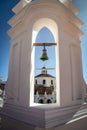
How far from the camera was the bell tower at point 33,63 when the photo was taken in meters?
2.43

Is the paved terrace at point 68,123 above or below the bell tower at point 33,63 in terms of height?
below

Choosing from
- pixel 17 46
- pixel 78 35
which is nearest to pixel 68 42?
pixel 78 35

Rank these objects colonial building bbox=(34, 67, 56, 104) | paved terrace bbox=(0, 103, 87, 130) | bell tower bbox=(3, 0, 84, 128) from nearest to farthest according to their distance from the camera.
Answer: paved terrace bbox=(0, 103, 87, 130)
bell tower bbox=(3, 0, 84, 128)
colonial building bbox=(34, 67, 56, 104)

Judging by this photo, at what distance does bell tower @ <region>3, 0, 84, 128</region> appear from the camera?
7.98 ft

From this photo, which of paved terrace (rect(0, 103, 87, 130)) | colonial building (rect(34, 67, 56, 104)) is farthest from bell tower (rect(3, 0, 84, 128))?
colonial building (rect(34, 67, 56, 104))

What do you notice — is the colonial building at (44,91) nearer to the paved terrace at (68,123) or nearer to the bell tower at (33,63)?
the bell tower at (33,63)

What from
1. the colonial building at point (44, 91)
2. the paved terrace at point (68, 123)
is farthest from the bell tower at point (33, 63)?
the colonial building at point (44, 91)

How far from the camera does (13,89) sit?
2.91 m

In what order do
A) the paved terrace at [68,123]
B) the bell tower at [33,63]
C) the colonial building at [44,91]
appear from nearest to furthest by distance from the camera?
the paved terrace at [68,123]
the bell tower at [33,63]
the colonial building at [44,91]

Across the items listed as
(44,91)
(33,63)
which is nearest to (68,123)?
(33,63)

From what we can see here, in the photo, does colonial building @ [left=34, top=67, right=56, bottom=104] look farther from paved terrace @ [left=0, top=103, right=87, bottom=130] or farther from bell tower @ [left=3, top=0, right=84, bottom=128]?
paved terrace @ [left=0, top=103, right=87, bottom=130]

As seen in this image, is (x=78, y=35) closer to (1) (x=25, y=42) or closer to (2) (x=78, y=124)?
(1) (x=25, y=42)

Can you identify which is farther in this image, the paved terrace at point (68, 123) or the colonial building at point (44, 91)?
the colonial building at point (44, 91)

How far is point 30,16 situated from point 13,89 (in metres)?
1.81
